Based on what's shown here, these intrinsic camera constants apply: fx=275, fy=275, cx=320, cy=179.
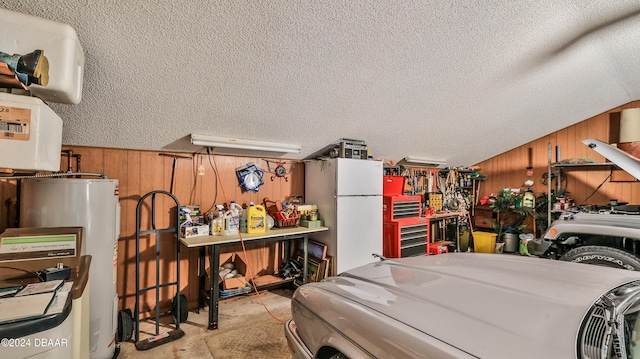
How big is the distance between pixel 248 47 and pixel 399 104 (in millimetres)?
1840

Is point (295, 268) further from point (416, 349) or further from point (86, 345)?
point (416, 349)

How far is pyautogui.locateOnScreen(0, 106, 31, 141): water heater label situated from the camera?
1101mm

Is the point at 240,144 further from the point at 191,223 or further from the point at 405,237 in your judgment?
the point at 405,237

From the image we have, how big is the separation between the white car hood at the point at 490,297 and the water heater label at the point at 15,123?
57.5 inches

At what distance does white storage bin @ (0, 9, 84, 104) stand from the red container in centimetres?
343

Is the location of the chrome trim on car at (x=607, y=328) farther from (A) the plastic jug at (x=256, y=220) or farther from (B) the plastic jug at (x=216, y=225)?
(B) the plastic jug at (x=216, y=225)

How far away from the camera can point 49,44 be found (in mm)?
1418

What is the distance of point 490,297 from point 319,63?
1.99m

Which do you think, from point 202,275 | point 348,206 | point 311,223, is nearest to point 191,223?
point 202,275

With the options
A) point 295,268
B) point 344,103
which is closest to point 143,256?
point 295,268

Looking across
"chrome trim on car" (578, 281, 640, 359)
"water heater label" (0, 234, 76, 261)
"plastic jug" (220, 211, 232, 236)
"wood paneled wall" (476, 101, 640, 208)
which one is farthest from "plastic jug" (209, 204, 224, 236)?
"wood paneled wall" (476, 101, 640, 208)

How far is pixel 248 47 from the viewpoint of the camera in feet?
6.50

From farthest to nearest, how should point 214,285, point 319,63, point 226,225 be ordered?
point 226,225 < point 214,285 < point 319,63

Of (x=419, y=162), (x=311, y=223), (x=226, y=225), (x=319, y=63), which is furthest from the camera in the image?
(x=419, y=162)
